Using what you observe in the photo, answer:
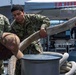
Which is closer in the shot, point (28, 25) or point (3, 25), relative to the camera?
point (3, 25)

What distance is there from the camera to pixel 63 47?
9.98 m

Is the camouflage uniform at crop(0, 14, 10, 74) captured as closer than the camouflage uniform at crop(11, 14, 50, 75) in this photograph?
Yes

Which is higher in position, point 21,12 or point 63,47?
point 21,12

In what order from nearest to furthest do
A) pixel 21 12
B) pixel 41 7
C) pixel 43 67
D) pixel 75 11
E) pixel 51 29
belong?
pixel 43 67 → pixel 51 29 → pixel 21 12 → pixel 75 11 → pixel 41 7

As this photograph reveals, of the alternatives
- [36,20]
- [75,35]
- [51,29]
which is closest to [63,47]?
[75,35]

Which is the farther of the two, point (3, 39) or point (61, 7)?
point (61, 7)

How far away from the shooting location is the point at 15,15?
15.9 feet

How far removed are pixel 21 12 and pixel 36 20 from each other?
0.33 meters

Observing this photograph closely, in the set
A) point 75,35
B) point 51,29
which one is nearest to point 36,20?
point 51,29

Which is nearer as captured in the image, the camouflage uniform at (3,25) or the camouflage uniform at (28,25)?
the camouflage uniform at (3,25)

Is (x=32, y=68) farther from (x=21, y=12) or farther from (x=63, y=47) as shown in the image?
(x=63, y=47)

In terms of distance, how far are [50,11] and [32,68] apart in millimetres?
4631

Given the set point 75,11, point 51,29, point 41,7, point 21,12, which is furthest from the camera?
point 41,7

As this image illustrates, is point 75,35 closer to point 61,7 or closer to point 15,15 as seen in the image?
point 61,7
